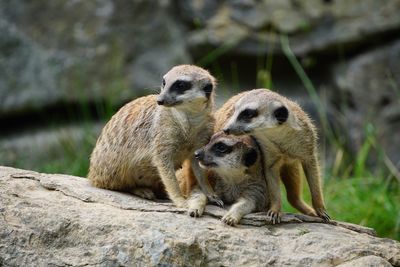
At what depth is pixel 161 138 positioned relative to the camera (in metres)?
4.89

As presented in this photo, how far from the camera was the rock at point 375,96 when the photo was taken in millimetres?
7918

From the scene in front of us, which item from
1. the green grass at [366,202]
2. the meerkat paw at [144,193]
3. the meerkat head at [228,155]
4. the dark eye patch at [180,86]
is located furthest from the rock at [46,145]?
the meerkat head at [228,155]

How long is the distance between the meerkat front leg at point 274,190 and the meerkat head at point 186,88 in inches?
22.4

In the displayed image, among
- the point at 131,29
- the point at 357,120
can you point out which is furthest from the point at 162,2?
the point at 357,120

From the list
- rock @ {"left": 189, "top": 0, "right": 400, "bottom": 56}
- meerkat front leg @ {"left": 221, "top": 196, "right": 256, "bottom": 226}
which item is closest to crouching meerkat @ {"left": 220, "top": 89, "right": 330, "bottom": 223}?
meerkat front leg @ {"left": 221, "top": 196, "right": 256, "bottom": 226}

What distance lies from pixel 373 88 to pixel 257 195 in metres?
3.62

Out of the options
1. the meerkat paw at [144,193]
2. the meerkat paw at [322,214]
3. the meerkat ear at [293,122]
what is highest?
the meerkat ear at [293,122]

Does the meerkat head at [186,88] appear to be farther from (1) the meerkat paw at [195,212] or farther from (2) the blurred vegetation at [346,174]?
(2) the blurred vegetation at [346,174]

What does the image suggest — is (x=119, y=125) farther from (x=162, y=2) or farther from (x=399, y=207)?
(x=162, y=2)

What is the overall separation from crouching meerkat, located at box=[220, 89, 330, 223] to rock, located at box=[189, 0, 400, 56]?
10.6ft

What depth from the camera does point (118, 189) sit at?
5.07 metres

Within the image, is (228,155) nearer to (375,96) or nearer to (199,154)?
(199,154)

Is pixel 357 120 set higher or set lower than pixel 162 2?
lower

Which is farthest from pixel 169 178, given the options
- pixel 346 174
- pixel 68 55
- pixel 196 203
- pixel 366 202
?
pixel 68 55
